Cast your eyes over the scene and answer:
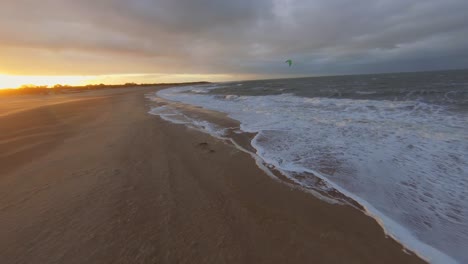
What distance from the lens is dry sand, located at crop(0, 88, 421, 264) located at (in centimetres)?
245

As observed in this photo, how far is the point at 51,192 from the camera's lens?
12.3 feet

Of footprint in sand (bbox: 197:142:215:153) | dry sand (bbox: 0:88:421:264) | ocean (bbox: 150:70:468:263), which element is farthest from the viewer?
footprint in sand (bbox: 197:142:215:153)

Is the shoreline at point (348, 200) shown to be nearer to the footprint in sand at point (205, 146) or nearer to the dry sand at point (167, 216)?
the dry sand at point (167, 216)

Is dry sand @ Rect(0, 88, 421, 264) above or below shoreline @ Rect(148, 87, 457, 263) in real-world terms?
above

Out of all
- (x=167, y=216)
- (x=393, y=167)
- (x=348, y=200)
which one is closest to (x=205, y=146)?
(x=167, y=216)

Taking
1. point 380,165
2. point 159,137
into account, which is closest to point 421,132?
point 380,165

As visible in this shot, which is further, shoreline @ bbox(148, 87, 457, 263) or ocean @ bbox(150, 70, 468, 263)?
ocean @ bbox(150, 70, 468, 263)

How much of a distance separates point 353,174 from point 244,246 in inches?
116

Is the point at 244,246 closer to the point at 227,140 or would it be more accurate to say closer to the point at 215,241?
the point at 215,241

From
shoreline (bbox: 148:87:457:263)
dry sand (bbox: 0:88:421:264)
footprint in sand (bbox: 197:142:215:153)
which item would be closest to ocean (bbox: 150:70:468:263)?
shoreline (bbox: 148:87:457:263)

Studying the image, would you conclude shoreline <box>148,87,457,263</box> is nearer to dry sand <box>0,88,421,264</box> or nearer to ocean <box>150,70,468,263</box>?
ocean <box>150,70,468,263</box>

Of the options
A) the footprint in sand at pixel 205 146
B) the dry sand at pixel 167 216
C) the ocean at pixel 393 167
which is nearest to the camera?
the dry sand at pixel 167 216

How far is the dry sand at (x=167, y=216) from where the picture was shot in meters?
2.45

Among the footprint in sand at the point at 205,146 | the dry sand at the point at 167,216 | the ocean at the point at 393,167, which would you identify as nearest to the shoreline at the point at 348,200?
the ocean at the point at 393,167
